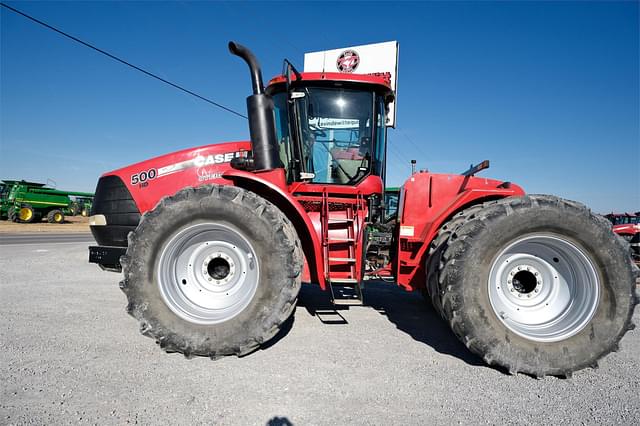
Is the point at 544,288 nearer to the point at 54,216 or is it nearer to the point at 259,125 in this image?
the point at 259,125

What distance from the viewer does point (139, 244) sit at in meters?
2.66

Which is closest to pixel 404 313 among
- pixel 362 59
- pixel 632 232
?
pixel 362 59

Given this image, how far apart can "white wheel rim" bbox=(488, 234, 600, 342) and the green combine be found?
29192mm

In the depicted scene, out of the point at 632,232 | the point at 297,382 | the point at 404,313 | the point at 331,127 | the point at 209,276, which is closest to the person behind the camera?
the point at 297,382

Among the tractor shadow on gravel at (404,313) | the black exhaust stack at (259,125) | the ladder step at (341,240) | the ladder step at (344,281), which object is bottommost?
the tractor shadow on gravel at (404,313)

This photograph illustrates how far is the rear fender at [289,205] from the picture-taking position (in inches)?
116

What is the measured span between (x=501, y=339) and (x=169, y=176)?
3.47 m

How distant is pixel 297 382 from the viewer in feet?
7.18

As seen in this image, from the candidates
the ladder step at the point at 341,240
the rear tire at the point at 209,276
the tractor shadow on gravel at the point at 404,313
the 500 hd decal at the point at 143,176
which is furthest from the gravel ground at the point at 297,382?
the 500 hd decal at the point at 143,176

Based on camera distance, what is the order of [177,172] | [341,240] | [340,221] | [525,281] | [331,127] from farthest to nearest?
[177,172] < [331,127] < [340,221] < [341,240] < [525,281]

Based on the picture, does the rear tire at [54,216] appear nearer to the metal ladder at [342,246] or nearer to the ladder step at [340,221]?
the metal ladder at [342,246]

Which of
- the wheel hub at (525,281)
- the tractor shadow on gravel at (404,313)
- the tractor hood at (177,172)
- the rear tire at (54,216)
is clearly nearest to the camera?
the wheel hub at (525,281)

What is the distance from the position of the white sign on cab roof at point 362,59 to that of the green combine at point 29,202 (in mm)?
23765

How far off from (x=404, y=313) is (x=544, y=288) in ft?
5.11
